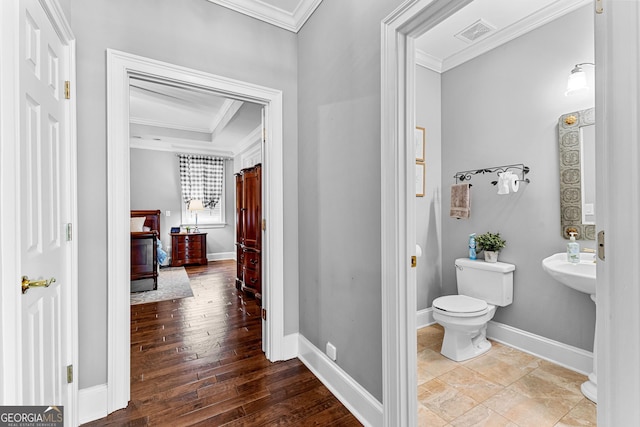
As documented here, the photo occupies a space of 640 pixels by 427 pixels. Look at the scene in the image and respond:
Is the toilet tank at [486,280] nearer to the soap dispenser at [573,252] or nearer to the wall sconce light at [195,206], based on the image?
the soap dispenser at [573,252]

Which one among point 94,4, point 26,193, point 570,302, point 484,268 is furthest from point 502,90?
point 26,193

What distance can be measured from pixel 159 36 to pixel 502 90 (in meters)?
2.80

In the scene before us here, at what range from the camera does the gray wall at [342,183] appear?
5.19ft

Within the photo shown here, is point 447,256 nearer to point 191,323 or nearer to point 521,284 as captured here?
point 521,284

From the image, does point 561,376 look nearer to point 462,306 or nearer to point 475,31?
point 462,306

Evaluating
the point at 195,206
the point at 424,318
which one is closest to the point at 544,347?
the point at 424,318

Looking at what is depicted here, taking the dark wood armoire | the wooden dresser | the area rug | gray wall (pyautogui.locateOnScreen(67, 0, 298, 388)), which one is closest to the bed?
the area rug

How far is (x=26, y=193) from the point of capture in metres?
1.02

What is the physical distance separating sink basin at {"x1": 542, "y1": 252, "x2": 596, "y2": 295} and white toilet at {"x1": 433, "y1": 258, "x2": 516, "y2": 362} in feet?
1.26

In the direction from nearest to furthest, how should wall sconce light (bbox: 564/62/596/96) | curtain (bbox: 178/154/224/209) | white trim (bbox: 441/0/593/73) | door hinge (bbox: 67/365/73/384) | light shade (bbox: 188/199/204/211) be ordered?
door hinge (bbox: 67/365/73/384) < wall sconce light (bbox: 564/62/596/96) < white trim (bbox: 441/0/593/73) < light shade (bbox: 188/199/204/211) < curtain (bbox: 178/154/224/209)

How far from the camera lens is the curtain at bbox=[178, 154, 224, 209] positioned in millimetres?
6480

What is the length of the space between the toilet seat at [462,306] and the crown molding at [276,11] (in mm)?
2492

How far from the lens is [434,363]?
88.6 inches

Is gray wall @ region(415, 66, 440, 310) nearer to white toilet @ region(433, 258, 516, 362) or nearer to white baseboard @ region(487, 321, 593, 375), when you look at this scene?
white toilet @ region(433, 258, 516, 362)
